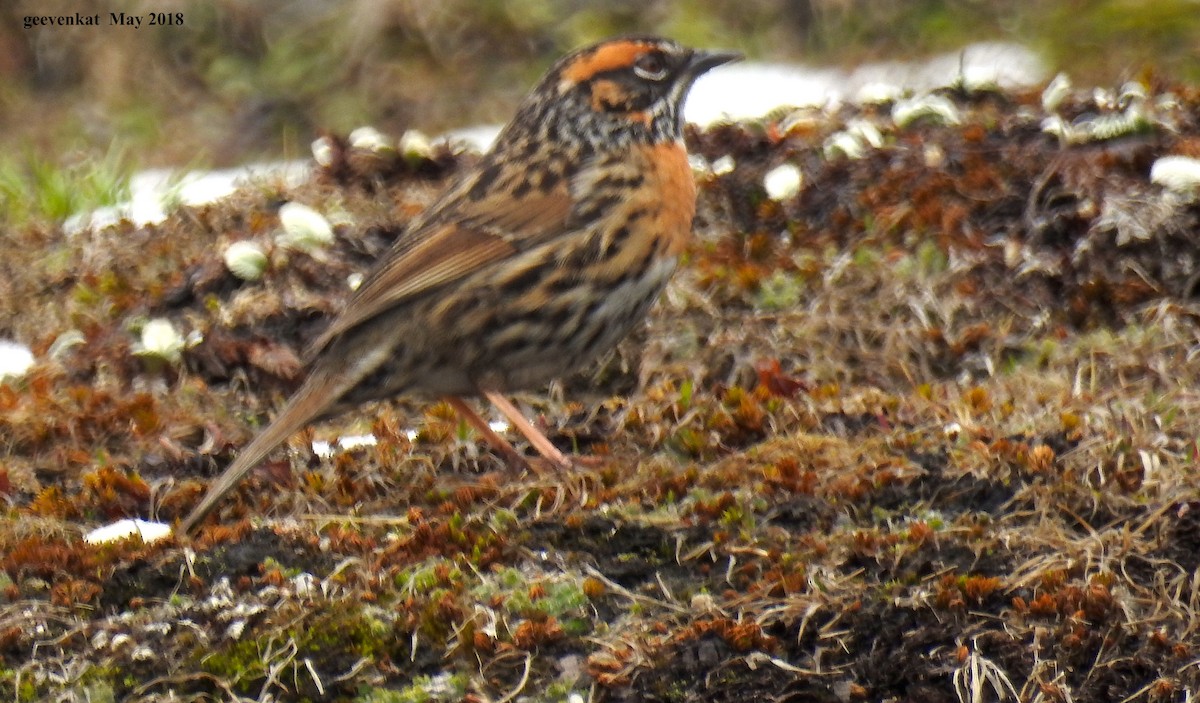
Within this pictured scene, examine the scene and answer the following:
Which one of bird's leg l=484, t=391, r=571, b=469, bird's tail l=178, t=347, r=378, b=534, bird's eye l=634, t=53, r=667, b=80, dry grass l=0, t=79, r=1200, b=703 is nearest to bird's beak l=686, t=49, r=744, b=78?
bird's eye l=634, t=53, r=667, b=80

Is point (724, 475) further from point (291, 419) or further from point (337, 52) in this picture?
point (337, 52)

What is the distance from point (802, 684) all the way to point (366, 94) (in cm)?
975

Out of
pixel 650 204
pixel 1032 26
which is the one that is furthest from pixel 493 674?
pixel 1032 26

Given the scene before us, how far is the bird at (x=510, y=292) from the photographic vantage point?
5957mm

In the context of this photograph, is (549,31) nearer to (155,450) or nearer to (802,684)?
(155,450)

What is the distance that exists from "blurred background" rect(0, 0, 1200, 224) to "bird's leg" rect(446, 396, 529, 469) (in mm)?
6452

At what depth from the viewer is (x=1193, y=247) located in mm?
7070

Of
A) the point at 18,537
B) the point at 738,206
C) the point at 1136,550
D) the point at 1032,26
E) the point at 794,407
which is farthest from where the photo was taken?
the point at 1032,26

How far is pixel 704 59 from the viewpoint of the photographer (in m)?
6.72

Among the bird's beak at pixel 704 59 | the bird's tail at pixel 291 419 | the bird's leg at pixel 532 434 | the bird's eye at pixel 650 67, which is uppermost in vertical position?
the bird's eye at pixel 650 67

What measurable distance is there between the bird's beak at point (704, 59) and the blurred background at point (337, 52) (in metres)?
5.52

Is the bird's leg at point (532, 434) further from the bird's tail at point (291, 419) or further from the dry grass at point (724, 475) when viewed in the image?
the bird's tail at point (291, 419)

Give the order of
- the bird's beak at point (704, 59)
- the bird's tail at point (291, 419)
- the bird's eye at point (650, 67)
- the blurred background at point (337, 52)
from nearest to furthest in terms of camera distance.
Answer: the bird's tail at point (291, 419), the bird's eye at point (650, 67), the bird's beak at point (704, 59), the blurred background at point (337, 52)

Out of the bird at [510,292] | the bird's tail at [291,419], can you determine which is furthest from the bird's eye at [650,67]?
the bird's tail at [291,419]
